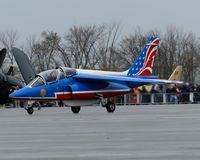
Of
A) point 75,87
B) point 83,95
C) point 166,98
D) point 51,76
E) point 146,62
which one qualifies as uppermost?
point 146,62

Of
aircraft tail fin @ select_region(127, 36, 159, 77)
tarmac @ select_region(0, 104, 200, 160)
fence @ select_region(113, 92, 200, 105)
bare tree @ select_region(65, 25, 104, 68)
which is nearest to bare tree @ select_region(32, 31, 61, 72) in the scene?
bare tree @ select_region(65, 25, 104, 68)

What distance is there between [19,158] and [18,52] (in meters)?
35.3

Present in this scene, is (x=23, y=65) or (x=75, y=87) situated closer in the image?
(x=75, y=87)

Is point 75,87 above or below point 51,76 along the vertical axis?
below

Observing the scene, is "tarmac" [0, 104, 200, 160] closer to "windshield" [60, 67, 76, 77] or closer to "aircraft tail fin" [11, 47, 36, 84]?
"windshield" [60, 67, 76, 77]

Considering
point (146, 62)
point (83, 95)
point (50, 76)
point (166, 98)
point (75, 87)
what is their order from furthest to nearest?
1. point (166, 98)
2. point (146, 62)
3. point (83, 95)
4. point (75, 87)
5. point (50, 76)

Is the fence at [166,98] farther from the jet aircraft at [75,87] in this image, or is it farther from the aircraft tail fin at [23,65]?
the jet aircraft at [75,87]

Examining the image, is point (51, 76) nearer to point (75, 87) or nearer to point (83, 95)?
point (75, 87)

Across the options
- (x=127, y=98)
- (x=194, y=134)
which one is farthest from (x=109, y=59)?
(x=194, y=134)

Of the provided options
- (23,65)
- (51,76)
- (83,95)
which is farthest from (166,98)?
(51,76)

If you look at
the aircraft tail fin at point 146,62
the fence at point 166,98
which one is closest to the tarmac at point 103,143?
the aircraft tail fin at point 146,62

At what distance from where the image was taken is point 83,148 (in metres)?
12.4

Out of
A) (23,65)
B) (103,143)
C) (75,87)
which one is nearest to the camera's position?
(103,143)

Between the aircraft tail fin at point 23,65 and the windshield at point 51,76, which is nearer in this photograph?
the windshield at point 51,76
